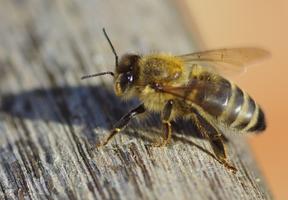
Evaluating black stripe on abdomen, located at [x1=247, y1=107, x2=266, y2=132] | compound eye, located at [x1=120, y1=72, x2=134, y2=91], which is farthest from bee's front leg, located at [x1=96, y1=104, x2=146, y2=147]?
black stripe on abdomen, located at [x1=247, y1=107, x2=266, y2=132]

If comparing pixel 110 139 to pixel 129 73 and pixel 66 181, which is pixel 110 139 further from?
pixel 129 73

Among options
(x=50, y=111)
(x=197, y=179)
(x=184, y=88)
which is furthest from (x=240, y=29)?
(x=197, y=179)

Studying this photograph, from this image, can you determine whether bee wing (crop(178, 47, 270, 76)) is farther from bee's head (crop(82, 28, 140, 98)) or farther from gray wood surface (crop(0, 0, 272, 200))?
bee's head (crop(82, 28, 140, 98))

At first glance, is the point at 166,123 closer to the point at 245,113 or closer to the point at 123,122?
the point at 123,122

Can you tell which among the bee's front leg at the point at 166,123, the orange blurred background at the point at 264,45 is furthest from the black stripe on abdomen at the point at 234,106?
the orange blurred background at the point at 264,45

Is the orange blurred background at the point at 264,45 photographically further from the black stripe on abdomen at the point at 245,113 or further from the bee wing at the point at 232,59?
the black stripe on abdomen at the point at 245,113
